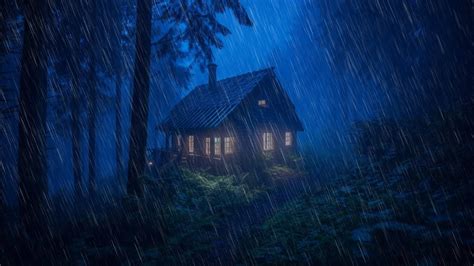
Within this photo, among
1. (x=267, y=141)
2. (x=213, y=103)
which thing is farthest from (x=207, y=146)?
(x=267, y=141)

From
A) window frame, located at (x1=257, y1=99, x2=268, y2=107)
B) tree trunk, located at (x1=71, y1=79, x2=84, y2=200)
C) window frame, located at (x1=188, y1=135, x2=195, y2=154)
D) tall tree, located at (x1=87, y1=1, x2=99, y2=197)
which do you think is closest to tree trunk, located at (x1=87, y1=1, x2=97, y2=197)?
tall tree, located at (x1=87, y1=1, x2=99, y2=197)

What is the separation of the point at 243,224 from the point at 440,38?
1760cm

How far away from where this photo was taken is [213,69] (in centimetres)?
2089

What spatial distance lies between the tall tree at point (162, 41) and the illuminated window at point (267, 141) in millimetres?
10218

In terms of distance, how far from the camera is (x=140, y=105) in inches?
332

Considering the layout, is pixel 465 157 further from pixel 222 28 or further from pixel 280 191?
pixel 222 28

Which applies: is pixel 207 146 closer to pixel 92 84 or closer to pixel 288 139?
pixel 288 139

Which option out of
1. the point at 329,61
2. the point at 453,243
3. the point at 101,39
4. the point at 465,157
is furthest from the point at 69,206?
the point at 329,61

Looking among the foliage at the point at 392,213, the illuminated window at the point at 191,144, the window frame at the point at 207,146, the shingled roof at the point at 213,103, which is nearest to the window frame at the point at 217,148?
the window frame at the point at 207,146

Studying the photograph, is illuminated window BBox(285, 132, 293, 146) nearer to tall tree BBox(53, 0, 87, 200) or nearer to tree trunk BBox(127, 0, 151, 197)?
tree trunk BBox(127, 0, 151, 197)

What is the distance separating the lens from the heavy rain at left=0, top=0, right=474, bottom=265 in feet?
18.1

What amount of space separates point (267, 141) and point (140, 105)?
12154mm

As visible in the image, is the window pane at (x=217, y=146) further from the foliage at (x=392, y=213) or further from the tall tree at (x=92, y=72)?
the foliage at (x=392, y=213)

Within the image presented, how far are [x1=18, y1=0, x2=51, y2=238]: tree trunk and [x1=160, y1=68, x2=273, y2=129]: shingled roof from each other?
9843 millimetres
